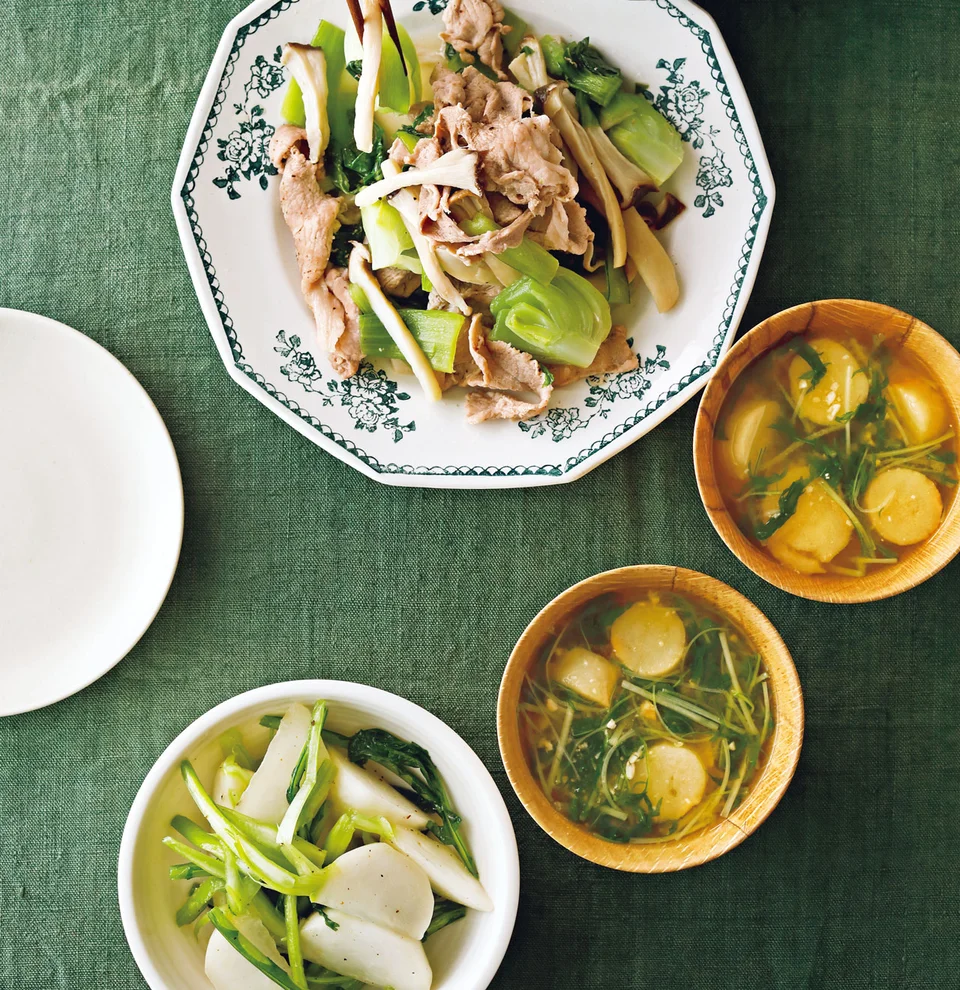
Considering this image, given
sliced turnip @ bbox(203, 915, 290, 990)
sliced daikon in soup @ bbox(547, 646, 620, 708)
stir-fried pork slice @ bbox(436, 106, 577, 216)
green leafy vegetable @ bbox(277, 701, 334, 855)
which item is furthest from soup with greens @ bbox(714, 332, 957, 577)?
sliced turnip @ bbox(203, 915, 290, 990)

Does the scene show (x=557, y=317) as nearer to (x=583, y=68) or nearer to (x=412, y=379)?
(x=412, y=379)

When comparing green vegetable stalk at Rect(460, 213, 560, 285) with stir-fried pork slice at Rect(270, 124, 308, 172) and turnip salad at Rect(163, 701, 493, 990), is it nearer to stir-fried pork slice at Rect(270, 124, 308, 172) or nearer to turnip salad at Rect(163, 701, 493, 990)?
stir-fried pork slice at Rect(270, 124, 308, 172)

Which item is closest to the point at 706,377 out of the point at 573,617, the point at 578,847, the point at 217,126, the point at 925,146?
the point at 573,617

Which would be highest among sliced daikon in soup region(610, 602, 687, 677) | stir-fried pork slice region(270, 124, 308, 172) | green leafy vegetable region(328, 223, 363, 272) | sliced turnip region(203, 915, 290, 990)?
stir-fried pork slice region(270, 124, 308, 172)

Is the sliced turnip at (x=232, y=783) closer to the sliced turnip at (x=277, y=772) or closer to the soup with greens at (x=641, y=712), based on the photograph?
the sliced turnip at (x=277, y=772)

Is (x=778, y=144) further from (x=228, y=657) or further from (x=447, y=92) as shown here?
(x=228, y=657)
